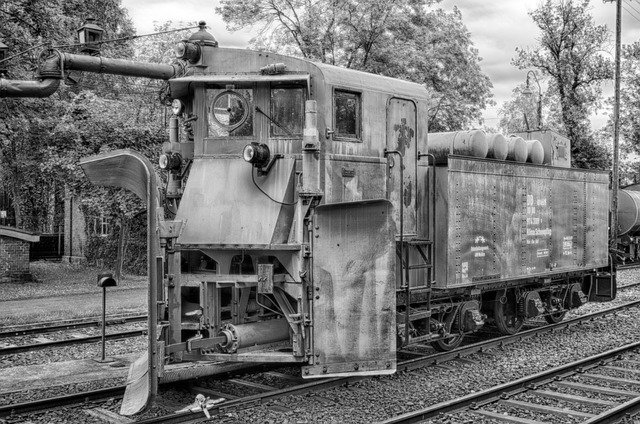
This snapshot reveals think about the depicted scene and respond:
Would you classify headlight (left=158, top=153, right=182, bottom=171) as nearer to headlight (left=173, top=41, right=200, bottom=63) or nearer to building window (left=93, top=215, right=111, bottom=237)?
headlight (left=173, top=41, right=200, bottom=63)

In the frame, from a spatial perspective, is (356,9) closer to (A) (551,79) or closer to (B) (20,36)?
(B) (20,36)

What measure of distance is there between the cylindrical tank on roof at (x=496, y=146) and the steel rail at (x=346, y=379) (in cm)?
304

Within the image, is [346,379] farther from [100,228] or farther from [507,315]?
[100,228]

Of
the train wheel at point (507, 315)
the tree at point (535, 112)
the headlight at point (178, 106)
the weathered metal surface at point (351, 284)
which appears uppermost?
the tree at point (535, 112)

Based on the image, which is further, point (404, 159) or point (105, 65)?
point (105, 65)

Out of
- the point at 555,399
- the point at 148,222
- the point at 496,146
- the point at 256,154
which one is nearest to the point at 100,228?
the point at 496,146

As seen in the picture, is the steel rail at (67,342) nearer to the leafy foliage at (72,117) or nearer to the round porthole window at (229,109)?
the round porthole window at (229,109)

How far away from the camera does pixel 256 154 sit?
819cm

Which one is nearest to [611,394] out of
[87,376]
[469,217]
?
[469,217]

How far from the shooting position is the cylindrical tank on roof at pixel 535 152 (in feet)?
41.8

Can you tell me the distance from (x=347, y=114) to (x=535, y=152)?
531cm

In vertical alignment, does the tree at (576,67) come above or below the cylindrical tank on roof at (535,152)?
above

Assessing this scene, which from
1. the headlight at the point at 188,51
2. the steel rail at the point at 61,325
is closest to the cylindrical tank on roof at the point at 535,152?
the headlight at the point at 188,51

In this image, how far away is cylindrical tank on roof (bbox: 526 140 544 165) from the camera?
41.8 feet
